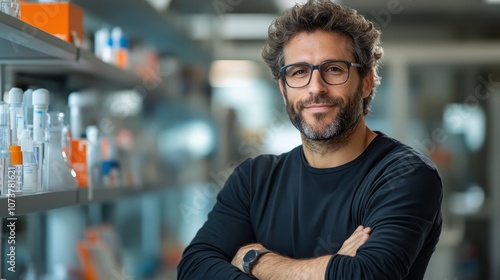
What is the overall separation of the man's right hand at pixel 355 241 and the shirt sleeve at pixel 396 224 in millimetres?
18

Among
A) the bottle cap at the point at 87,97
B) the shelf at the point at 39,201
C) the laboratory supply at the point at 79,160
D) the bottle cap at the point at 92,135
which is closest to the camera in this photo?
the shelf at the point at 39,201

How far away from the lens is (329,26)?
6.21 feet

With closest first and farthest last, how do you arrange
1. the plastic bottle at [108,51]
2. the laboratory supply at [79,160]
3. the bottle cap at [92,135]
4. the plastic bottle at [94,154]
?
the laboratory supply at [79,160], the plastic bottle at [94,154], the bottle cap at [92,135], the plastic bottle at [108,51]

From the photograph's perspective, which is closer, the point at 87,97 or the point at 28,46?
the point at 28,46

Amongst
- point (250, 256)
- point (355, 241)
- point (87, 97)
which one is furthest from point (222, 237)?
point (87, 97)

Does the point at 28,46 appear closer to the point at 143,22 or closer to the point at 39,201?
the point at 39,201

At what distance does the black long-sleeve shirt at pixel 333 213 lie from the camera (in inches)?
64.4

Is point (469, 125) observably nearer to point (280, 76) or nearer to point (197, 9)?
point (197, 9)

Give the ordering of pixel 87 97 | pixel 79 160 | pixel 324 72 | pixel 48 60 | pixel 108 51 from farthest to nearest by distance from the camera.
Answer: pixel 87 97
pixel 108 51
pixel 79 160
pixel 48 60
pixel 324 72

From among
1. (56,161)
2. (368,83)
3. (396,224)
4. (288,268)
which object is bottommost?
(288,268)

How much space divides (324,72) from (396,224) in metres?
0.46

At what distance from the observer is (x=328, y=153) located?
189cm

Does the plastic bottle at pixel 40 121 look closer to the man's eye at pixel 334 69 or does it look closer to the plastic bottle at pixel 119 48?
the man's eye at pixel 334 69

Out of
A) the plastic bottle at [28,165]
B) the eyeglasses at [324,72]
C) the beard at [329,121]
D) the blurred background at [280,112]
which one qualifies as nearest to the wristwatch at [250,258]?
the beard at [329,121]
